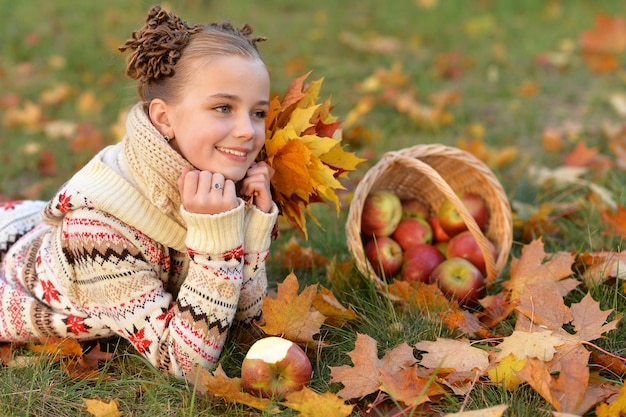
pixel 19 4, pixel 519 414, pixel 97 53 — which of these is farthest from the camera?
pixel 19 4

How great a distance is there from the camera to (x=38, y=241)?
2.22 metres

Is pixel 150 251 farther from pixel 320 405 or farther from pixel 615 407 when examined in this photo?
pixel 615 407

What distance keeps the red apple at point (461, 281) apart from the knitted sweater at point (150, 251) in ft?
2.15

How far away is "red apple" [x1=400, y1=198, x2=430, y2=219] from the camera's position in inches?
105

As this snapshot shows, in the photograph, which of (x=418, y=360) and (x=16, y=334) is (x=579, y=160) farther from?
(x=16, y=334)

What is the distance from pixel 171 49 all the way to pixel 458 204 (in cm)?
100

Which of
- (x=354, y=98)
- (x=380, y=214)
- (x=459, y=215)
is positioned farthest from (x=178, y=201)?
(x=354, y=98)

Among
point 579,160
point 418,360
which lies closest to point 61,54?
point 579,160

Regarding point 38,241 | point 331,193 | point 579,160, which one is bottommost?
point 579,160

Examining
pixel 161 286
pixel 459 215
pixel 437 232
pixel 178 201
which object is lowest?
pixel 437 232

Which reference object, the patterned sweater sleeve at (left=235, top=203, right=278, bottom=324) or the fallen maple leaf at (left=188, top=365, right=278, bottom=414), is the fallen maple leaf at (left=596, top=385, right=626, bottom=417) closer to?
the fallen maple leaf at (left=188, top=365, right=278, bottom=414)

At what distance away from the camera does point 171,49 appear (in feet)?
5.97

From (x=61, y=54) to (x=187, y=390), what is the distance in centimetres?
415

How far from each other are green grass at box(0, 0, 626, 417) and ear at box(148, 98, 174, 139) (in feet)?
0.82
